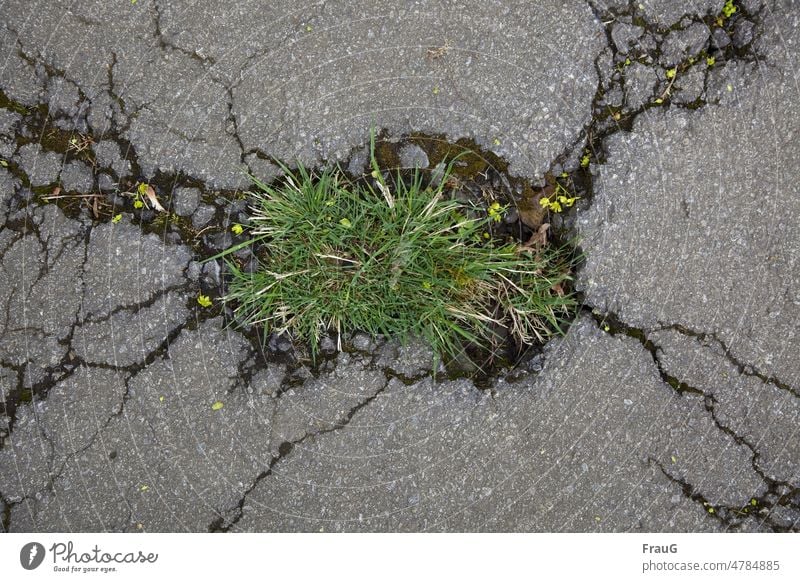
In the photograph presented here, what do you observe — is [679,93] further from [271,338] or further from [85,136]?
[85,136]

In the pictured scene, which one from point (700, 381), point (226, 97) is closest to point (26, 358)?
point (226, 97)
